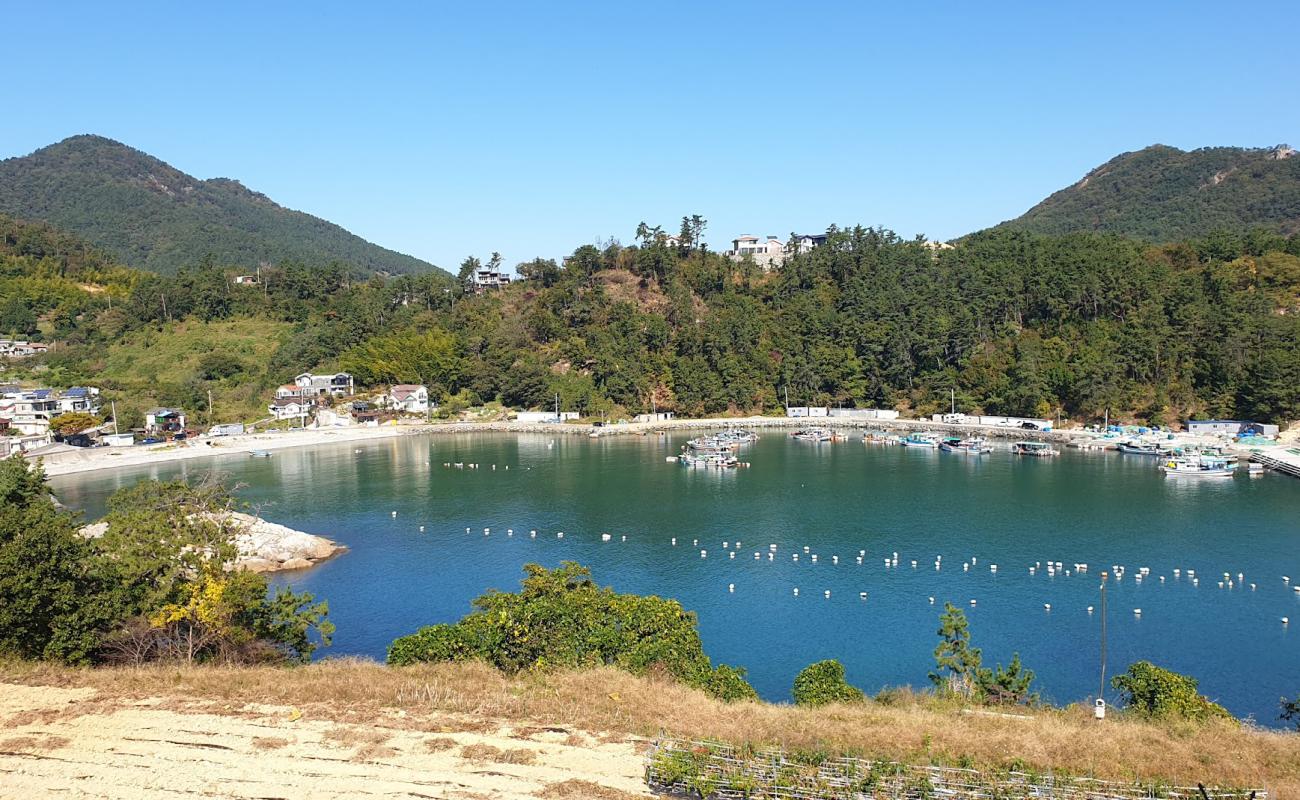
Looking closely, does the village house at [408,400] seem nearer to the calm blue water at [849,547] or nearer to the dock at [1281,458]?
the calm blue water at [849,547]

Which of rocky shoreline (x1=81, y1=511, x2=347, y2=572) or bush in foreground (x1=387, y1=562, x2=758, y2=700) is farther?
rocky shoreline (x1=81, y1=511, x2=347, y2=572)

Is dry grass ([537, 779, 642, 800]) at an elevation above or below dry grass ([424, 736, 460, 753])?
below

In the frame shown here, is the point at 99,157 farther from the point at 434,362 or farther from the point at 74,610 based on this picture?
the point at 74,610

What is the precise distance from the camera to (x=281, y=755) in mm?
11820

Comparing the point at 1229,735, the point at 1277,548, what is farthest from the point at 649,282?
the point at 1229,735

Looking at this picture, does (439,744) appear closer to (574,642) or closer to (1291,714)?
(574,642)

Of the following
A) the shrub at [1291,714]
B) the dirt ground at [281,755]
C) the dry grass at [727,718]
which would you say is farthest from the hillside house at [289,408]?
the shrub at [1291,714]

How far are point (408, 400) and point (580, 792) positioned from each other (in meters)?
62.7

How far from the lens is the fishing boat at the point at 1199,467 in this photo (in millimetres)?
43469

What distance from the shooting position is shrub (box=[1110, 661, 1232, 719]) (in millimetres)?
14734

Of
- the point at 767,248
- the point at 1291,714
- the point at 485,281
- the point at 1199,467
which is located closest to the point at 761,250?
the point at 767,248

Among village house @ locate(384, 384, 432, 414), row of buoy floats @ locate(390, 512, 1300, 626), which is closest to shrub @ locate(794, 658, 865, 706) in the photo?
row of buoy floats @ locate(390, 512, 1300, 626)

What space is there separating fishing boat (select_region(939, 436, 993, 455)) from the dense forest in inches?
351

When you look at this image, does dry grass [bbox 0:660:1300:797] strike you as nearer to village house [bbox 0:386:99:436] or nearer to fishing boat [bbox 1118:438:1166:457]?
fishing boat [bbox 1118:438:1166:457]
